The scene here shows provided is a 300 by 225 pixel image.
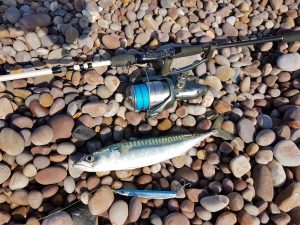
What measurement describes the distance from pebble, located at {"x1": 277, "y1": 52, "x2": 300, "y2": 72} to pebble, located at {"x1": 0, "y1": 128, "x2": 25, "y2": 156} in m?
3.38

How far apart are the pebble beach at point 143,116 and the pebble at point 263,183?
0.01 meters

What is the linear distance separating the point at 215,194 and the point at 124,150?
1.06 metres

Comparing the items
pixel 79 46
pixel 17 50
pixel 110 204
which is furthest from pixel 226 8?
pixel 110 204

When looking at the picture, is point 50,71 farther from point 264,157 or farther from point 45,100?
point 264,157

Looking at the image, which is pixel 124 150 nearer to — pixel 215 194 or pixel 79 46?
pixel 215 194

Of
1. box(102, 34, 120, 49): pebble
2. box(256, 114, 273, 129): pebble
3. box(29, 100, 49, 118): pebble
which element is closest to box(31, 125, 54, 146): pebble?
box(29, 100, 49, 118): pebble

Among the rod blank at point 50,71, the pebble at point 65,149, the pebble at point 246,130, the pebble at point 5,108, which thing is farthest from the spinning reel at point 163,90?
the pebble at point 5,108

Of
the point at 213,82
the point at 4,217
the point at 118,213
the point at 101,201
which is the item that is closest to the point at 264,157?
the point at 213,82

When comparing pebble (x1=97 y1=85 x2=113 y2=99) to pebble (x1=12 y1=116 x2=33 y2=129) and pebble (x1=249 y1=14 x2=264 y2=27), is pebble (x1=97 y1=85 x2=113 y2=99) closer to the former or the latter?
pebble (x1=12 y1=116 x2=33 y2=129)

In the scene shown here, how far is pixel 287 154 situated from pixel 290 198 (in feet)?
1.66

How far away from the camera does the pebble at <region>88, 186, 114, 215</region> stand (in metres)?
3.24

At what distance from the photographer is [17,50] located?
13.6ft

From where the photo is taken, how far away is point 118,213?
3.26m

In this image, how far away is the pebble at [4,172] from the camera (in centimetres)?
328
